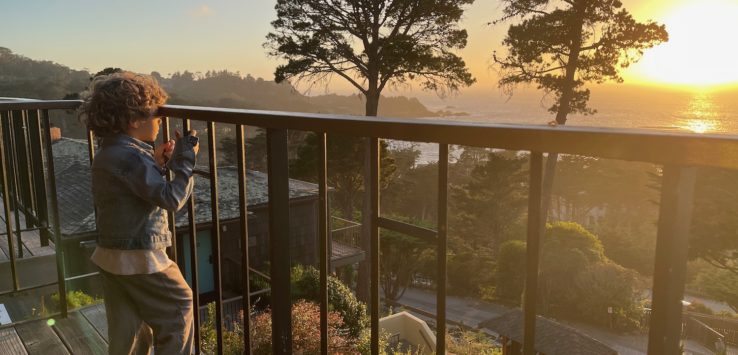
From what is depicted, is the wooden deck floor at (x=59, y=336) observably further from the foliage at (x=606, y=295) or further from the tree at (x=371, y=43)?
the foliage at (x=606, y=295)

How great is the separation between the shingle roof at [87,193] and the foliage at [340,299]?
239 cm

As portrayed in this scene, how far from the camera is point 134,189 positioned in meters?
1.40

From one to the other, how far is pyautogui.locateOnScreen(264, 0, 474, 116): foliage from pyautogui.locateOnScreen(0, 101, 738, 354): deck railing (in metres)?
16.5

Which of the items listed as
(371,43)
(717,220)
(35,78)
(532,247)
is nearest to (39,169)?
(532,247)

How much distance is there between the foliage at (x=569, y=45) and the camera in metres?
16.8

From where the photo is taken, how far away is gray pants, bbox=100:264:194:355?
1545mm

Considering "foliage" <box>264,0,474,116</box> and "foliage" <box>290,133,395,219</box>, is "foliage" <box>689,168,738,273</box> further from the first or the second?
"foliage" <box>290,133,395,219</box>

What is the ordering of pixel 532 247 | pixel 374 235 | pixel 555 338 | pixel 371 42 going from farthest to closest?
pixel 371 42
pixel 555 338
pixel 374 235
pixel 532 247

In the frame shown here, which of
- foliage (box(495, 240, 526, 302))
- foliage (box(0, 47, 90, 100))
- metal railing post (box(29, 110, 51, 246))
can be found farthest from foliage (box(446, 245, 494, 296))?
metal railing post (box(29, 110, 51, 246))

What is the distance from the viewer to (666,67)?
18.4 m

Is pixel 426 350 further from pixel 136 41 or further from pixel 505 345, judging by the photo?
pixel 136 41

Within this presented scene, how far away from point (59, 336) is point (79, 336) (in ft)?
0.28

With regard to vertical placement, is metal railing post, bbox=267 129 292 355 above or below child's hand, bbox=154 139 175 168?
below

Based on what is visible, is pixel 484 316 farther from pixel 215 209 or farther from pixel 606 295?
pixel 215 209
